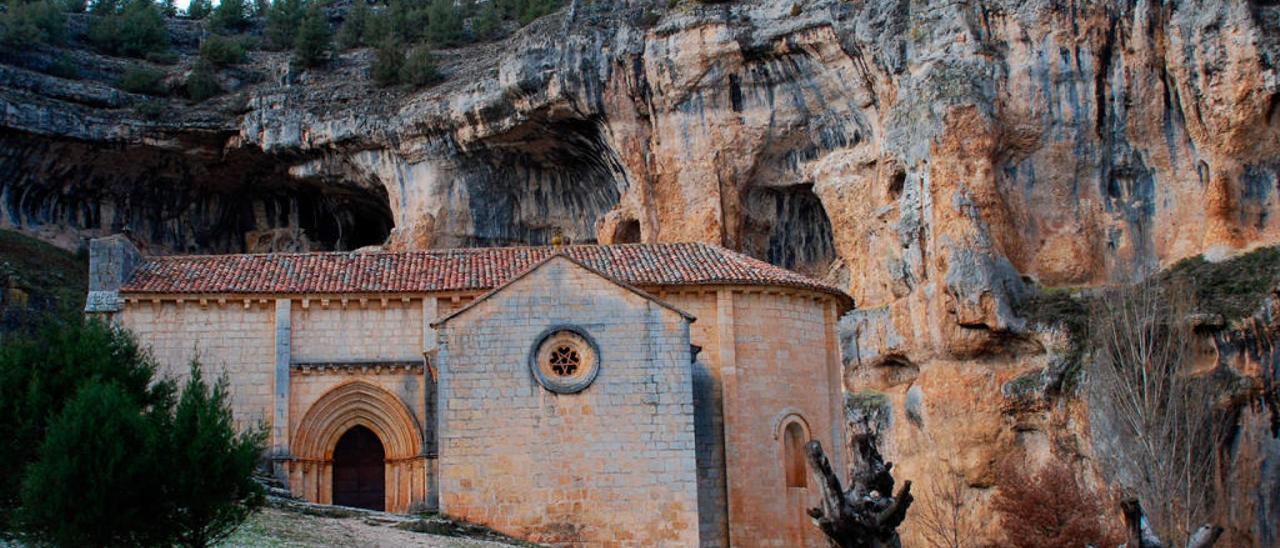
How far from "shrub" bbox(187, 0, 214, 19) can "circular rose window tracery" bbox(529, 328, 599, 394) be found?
168 feet

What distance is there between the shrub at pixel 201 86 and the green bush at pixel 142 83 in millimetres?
1058

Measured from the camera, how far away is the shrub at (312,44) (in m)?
59.0

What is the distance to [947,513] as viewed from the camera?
3950cm

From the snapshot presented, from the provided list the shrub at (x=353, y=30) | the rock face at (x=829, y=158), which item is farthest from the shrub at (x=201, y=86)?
the shrub at (x=353, y=30)

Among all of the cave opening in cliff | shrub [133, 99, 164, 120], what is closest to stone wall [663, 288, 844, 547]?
the cave opening in cliff

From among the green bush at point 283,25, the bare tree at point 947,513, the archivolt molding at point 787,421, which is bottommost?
the bare tree at point 947,513

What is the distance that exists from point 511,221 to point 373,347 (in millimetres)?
22462

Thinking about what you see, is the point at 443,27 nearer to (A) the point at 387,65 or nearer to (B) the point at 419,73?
(A) the point at 387,65

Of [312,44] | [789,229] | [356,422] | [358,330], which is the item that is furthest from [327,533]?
[312,44]

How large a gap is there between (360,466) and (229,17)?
44.9 metres

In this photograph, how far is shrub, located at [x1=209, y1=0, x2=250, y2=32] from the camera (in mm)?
68688

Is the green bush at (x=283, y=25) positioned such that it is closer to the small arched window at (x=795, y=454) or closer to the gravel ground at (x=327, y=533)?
the small arched window at (x=795, y=454)

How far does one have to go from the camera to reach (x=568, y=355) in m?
27.5

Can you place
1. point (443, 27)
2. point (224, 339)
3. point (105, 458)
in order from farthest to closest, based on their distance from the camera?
point (443, 27)
point (224, 339)
point (105, 458)
